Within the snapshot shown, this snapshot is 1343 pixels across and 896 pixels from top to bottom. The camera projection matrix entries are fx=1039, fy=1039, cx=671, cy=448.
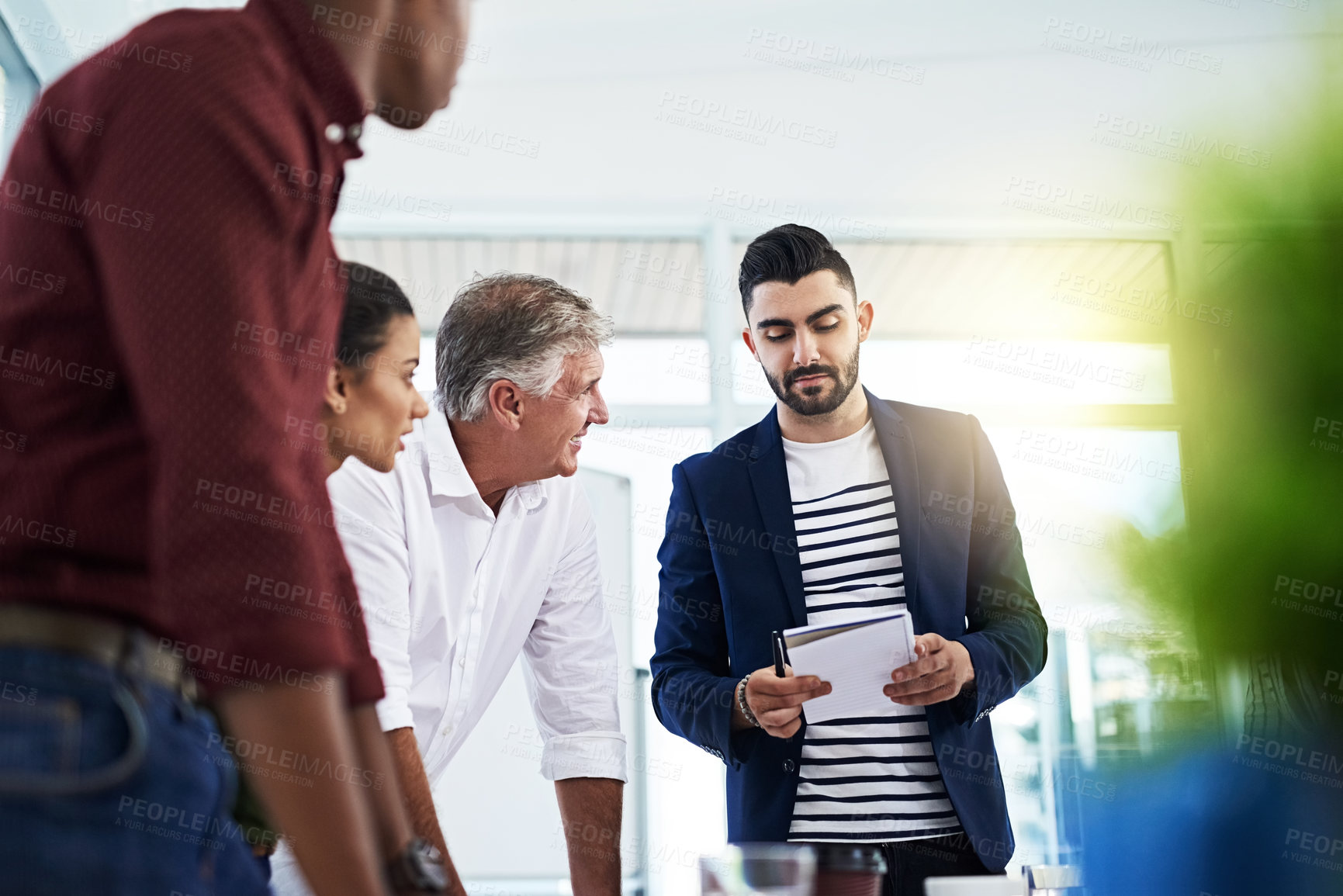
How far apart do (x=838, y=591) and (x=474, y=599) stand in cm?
70

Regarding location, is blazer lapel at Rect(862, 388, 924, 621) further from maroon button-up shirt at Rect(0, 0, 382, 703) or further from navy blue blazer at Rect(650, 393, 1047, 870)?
maroon button-up shirt at Rect(0, 0, 382, 703)

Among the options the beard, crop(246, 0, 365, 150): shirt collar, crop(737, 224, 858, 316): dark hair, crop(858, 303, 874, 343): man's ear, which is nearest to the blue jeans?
crop(246, 0, 365, 150): shirt collar

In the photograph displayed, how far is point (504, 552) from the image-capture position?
1.87 metres

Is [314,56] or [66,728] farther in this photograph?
[314,56]

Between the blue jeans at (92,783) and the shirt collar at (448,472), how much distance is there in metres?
1.27

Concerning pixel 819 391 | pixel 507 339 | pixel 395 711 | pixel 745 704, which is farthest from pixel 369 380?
pixel 819 391

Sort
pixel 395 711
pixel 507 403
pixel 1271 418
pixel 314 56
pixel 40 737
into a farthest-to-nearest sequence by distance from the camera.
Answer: pixel 1271 418, pixel 507 403, pixel 395 711, pixel 314 56, pixel 40 737

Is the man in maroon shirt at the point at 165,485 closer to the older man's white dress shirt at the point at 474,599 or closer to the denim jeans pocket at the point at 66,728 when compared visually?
the denim jeans pocket at the point at 66,728

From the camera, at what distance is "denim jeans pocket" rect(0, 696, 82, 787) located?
513 millimetres

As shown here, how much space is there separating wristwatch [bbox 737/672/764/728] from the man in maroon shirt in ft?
3.94

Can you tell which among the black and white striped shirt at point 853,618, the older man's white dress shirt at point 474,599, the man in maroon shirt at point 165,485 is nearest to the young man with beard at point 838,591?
the black and white striped shirt at point 853,618

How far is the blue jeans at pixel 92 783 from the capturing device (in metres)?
0.51

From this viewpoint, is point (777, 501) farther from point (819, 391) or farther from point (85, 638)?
point (85, 638)

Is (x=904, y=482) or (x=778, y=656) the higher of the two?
(x=904, y=482)
